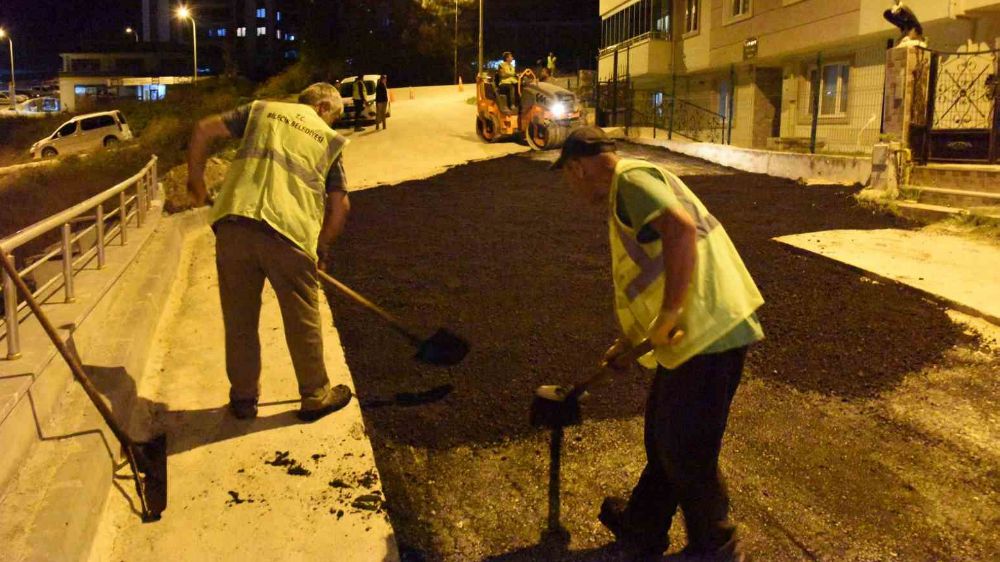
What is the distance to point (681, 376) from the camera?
2682mm

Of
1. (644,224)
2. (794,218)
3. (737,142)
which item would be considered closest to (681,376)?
(644,224)

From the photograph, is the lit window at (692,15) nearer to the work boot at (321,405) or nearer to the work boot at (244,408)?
the work boot at (321,405)

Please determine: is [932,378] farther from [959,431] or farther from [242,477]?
[242,477]

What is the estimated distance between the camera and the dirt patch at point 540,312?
4.54 meters

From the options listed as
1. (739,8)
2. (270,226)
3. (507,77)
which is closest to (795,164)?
(507,77)

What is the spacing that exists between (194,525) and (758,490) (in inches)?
96.5

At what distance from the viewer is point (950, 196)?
9.74 metres

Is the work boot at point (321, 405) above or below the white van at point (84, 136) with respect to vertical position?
below

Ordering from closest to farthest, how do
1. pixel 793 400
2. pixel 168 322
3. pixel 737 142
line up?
pixel 793 400 → pixel 168 322 → pixel 737 142

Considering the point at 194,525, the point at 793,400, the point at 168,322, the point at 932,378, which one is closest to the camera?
the point at 194,525

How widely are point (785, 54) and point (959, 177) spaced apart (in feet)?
34.9

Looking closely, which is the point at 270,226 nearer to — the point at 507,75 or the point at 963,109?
the point at 963,109

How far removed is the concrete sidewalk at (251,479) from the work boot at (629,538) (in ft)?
2.85

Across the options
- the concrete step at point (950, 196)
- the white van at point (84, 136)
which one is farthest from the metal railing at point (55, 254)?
the white van at point (84, 136)
